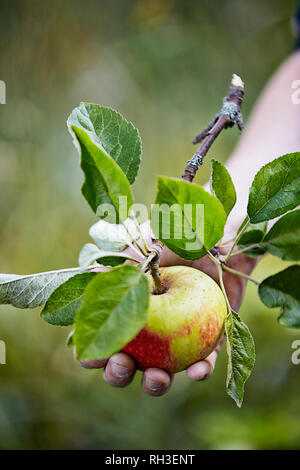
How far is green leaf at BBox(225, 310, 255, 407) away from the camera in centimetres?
43

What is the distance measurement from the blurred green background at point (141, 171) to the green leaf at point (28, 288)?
0.92 m

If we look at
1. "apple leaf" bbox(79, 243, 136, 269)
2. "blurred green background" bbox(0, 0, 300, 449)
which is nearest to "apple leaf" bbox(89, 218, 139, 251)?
"apple leaf" bbox(79, 243, 136, 269)

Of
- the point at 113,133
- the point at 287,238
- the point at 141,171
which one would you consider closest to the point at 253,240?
the point at 287,238

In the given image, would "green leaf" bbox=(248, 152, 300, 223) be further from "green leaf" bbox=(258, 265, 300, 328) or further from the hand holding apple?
the hand holding apple

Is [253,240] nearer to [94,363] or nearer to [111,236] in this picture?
[111,236]

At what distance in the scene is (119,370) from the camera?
51 cm

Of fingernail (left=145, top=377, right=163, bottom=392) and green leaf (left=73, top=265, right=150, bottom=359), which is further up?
green leaf (left=73, top=265, right=150, bottom=359)

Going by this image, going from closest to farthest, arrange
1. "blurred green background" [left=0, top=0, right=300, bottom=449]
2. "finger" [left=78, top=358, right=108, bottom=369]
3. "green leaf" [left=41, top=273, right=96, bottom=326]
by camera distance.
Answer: "green leaf" [left=41, top=273, right=96, bottom=326] → "finger" [left=78, top=358, right=108, bottom=369] → "blurred green background" [left=0, top=0, right=300, bottom=449]

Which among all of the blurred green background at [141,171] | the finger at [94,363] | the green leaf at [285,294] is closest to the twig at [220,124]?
the green leaf at [285,294]

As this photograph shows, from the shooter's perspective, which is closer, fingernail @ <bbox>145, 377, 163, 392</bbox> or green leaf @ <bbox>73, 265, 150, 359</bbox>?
green leaf @ <bbox>73, 265, 150, 359</bbox>

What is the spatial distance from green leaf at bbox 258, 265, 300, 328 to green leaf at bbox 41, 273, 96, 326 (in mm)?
162

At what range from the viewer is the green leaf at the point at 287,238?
41cm

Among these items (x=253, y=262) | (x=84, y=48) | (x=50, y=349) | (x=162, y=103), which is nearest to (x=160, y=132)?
(x=162, y=103)
